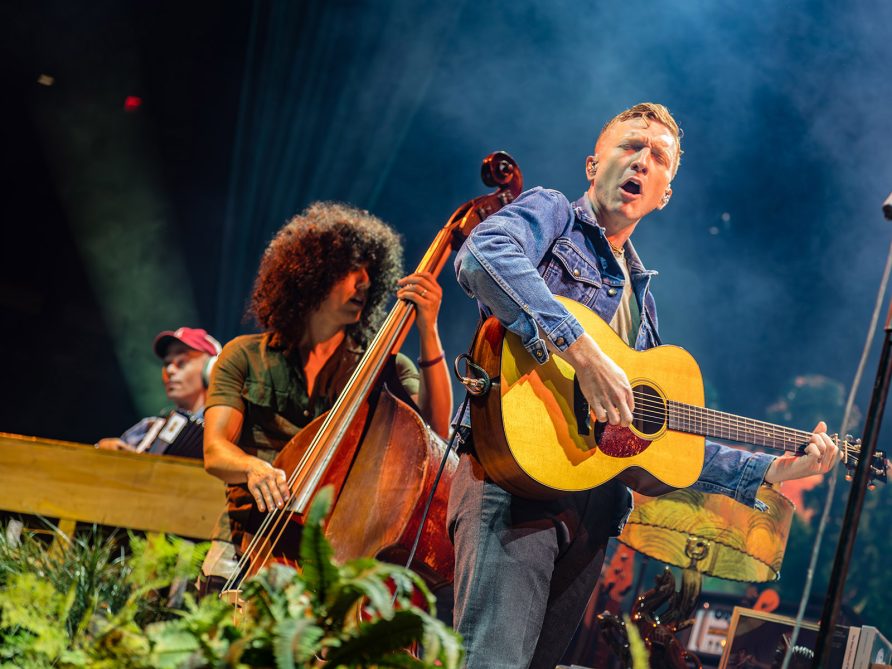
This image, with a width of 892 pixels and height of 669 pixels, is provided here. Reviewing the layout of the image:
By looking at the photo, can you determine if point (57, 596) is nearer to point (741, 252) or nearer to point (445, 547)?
point (445, 547)

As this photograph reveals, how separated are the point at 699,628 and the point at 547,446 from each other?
2.85 meters

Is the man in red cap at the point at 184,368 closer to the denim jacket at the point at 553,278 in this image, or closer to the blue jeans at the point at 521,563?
the denim jacket at the point at 553,278

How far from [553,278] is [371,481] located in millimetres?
833

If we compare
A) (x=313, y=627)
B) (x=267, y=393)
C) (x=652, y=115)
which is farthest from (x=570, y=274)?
(x=313, y=627)

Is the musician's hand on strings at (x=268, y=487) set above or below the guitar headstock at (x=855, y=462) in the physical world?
below

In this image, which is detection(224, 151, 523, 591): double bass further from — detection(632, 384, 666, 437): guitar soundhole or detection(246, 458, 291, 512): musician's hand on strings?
detection(632, 384, 666, 437): guitar soundhole

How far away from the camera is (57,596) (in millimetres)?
1151

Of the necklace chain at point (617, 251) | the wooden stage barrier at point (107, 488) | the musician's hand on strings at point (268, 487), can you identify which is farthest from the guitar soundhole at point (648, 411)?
the wooden stage barrier at point (107, 488)

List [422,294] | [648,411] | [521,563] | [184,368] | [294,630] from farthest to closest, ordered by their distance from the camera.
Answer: [184,368] → [422,294] → [648,411] → [521,563] → [294,630]

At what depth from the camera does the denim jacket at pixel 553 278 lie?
212cm

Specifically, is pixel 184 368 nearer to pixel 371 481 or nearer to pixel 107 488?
pixel 107 488

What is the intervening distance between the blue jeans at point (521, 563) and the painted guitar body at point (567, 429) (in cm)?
6

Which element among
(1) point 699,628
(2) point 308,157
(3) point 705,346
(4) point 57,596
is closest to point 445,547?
(4) point 57,596

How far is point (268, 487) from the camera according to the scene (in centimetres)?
253
